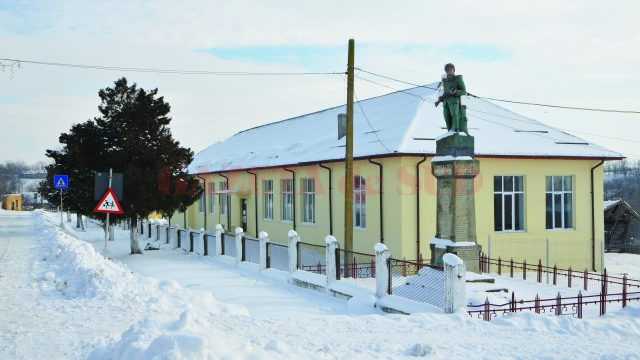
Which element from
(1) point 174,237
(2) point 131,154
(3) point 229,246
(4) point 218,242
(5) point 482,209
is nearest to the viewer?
(5) point 482,209

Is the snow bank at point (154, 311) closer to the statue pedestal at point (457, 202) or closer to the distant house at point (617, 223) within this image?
the statue pedestal at point (457, 202)

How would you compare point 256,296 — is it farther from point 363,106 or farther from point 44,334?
point 363,106

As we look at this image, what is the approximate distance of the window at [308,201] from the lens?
2272 cm

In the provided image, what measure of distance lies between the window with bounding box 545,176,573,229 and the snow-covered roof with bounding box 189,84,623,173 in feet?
3.61

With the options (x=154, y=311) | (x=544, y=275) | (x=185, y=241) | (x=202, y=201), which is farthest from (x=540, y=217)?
(x=202, y=201)

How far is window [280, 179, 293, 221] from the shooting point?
2458 centimetres

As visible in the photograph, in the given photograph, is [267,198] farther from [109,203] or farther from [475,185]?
[109,203]

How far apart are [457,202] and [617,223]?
20736 mm

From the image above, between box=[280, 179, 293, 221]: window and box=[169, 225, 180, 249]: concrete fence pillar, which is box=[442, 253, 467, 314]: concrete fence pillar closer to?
box=[280, 179, 293, 221]: window

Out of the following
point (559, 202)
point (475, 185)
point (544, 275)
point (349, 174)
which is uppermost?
point (349, 174)

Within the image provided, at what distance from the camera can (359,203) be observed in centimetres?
1972

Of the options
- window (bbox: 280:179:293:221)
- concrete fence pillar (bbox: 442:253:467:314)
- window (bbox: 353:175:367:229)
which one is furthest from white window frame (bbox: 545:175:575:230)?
concrete fence pillar (bbox: 442:253:467:314)

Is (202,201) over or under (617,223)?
Answer: over

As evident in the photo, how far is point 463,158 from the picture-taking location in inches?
496
